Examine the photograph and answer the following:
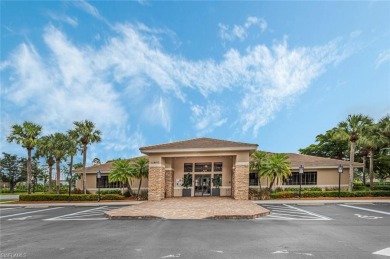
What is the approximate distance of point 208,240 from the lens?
915cm

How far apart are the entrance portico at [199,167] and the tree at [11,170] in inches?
1979

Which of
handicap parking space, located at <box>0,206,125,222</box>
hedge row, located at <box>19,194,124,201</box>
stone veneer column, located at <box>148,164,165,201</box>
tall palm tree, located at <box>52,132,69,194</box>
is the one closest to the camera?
handicap parking space, located at <box>0,206,125,222</box>

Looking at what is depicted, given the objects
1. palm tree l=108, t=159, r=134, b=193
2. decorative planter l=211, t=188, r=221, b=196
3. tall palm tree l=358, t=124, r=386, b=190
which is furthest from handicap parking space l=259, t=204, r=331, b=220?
tall palm tree l=358, t=124, r=386, b=190

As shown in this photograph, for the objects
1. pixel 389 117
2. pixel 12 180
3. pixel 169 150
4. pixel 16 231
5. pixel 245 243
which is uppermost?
pixel 389 117

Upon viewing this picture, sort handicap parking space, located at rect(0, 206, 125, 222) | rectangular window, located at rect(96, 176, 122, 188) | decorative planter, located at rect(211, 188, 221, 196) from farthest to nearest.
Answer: rectangular window, located at rect(96, 176, 122, 188) < decorative planter, located at rect(211, 188, 221, 196) < handicap parking space, located at rect(0, 206, 125, 222)

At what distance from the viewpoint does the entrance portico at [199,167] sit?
25062mm

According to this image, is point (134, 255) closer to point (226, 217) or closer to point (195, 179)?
point (226, 217)

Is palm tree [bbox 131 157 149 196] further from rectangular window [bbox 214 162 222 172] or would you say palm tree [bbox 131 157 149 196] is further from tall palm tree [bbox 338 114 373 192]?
tall palm tree [bbox 338 114 373 192]

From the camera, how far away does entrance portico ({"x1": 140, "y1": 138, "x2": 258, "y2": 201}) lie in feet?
82.2

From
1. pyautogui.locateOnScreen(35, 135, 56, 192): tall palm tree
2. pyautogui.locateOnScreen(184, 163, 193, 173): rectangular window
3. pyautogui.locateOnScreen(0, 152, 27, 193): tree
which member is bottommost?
pyautogui.locateOnScreen(0, 152, 27, 193): tree

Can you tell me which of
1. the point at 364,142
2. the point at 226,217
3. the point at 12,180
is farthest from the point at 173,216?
the point at 12,180

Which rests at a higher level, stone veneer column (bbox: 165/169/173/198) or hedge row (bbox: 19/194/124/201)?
stone veneer column (bbox: 165/169/173/198)

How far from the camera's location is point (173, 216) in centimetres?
1488

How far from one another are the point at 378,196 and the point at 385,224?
18.3m
